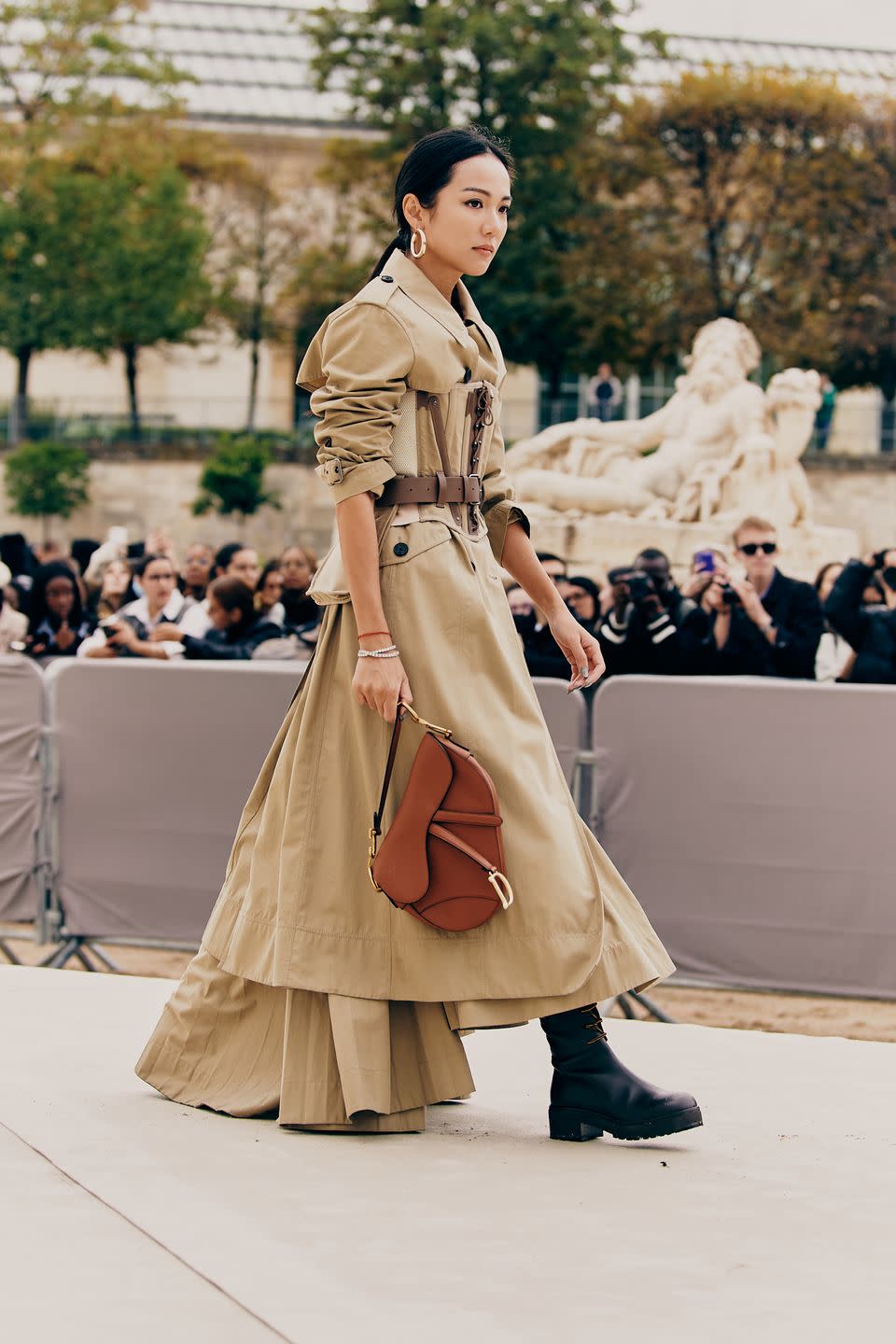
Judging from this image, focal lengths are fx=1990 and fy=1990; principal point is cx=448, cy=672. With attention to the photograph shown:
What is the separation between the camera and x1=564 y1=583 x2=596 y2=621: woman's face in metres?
9.25

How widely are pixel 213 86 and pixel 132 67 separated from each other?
46.1ft

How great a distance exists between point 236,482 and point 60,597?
32.0m

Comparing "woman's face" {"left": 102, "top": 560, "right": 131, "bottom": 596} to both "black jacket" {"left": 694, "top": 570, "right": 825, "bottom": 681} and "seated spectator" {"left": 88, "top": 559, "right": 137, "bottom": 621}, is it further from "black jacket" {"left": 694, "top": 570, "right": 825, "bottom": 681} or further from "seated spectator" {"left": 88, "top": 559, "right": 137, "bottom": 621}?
"black jacket" {"left": 694, "top": 570, "right": 825, "bottom": 681}

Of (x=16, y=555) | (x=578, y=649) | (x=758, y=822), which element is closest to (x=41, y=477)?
(x=16, y=555)

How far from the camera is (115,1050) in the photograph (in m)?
4.61

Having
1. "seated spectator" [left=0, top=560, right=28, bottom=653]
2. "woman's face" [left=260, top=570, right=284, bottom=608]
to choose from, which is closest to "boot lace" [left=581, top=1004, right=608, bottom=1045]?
"seated spectator" [left=0, top=560, right=28, bottom=653]

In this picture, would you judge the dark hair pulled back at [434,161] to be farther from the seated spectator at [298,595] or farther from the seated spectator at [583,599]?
the seated spectator at [298,595]

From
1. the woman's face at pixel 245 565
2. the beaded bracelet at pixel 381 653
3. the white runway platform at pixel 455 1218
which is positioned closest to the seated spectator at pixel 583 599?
the woman's face at pixel 245 565

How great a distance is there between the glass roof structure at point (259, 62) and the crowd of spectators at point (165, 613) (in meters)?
42.9

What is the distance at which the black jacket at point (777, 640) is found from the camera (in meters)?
8.12

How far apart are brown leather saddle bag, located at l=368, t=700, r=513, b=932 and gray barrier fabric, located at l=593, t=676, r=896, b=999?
2.90 metres

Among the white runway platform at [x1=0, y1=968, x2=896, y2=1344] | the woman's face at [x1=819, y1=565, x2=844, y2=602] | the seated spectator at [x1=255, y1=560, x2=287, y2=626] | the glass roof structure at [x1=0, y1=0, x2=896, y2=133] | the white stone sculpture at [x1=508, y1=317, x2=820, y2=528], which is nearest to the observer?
the white runway platform at [x1=0, y1=968, x2=896, y2=1344]

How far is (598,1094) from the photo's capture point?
384 centimetres

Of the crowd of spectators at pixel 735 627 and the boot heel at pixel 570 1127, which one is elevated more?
the crowd of spectators at pixel 735 627
